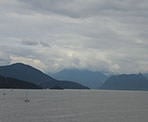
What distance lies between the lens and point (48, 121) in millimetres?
139875

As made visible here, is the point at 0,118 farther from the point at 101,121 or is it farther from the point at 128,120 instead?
the point at 128,120

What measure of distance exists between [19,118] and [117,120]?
4218 centimetres

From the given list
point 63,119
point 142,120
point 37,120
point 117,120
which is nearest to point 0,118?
point 37,120

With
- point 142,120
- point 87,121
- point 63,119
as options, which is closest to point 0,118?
point 63,119

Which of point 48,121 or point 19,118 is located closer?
point 48,121

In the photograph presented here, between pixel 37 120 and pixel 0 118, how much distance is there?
17511 millimetres

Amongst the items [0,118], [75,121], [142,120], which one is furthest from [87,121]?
[0,118]

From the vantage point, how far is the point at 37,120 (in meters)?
142

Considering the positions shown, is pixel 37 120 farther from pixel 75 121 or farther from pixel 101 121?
pixel 101 121

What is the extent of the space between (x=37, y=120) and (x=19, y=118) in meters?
10.8

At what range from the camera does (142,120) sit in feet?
490

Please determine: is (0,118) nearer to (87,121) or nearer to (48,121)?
(48,121)

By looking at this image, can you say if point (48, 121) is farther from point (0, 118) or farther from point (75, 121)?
point (0, 118)

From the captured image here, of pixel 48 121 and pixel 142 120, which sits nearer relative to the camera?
pixel 48 121
